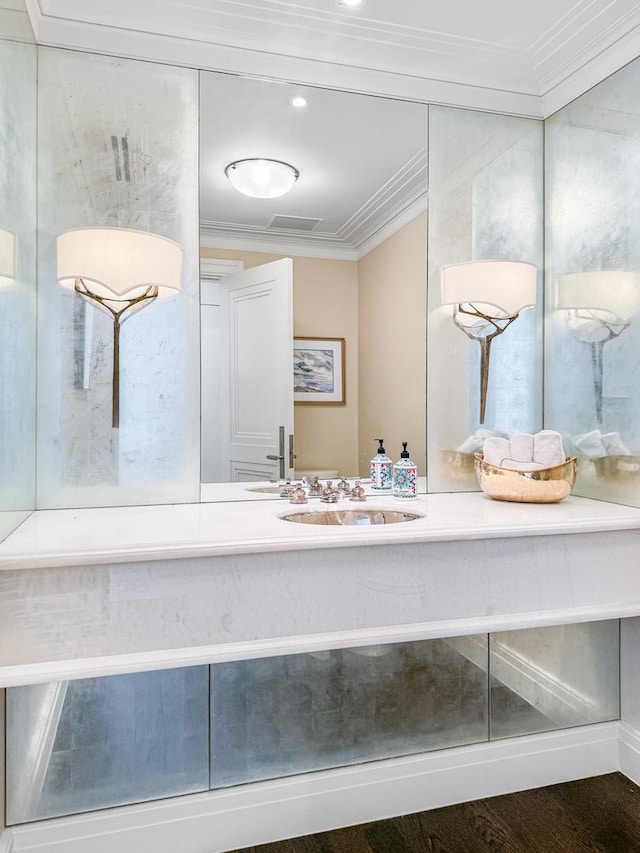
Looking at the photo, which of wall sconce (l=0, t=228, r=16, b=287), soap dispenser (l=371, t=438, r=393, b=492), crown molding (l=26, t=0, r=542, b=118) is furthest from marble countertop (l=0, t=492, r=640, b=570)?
crown molding (l=26, t=0, r=542, b=118)

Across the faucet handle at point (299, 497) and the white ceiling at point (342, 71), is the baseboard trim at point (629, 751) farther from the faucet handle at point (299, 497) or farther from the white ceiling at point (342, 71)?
the white ceiling at point (342, 71)

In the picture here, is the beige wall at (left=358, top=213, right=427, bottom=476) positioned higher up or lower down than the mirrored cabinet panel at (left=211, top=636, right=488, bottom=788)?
higher up

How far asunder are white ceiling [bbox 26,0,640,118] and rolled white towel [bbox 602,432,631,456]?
1.24 m

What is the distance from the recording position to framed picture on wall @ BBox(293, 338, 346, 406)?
2031 mm

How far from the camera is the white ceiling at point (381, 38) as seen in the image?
69.9 inches

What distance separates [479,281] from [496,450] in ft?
2.13

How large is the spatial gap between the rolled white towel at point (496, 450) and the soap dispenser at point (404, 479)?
26 cm

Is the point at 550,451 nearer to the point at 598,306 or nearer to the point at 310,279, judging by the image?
the point at 598,306

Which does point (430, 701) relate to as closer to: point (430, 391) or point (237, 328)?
point (430, 391)

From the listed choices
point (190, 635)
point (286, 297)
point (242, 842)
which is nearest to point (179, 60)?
point (286, 297)

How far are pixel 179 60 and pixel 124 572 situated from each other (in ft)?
5.36

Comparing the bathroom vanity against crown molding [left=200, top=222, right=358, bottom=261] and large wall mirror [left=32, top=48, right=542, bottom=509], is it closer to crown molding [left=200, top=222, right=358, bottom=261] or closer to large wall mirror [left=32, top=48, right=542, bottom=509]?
large wall mirror [left=32, top=48, right=542, bottom=509]

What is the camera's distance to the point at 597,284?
2.04 meters

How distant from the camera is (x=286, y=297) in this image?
204 cm
